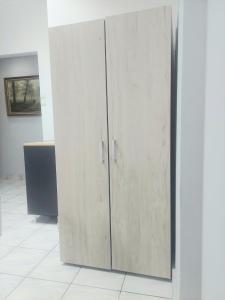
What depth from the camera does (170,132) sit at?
5.98ft

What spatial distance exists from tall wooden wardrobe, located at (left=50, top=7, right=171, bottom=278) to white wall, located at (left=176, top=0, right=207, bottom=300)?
53 cm

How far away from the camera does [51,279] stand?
6.72ft

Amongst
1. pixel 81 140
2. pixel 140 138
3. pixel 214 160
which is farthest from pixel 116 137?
pixel 214 160

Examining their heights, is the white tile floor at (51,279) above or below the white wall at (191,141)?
below

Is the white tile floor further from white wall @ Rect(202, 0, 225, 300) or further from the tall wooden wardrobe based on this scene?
white wall @ Rect(202, 0, 225, 300)

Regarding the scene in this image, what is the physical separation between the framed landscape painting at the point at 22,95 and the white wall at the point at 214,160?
13.2ft

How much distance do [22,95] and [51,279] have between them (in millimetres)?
3614

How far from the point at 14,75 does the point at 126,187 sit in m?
3.81

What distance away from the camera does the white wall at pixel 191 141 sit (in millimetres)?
1202

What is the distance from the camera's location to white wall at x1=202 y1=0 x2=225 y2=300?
0.89 meters

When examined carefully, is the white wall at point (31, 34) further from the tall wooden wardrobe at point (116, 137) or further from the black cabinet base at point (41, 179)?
the tall wooden wardrobe at point (116, 137)

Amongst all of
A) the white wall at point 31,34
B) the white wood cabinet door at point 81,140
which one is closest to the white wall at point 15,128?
the white wall at point 31,34

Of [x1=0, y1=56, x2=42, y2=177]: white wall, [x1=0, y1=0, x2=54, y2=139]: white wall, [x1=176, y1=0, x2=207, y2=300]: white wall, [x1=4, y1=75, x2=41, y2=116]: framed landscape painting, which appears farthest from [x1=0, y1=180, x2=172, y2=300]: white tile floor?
[x1=4, y1=75, x2=41, y2=116]: framed landscape painting

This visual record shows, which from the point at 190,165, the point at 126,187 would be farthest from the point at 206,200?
the point at 126,187
